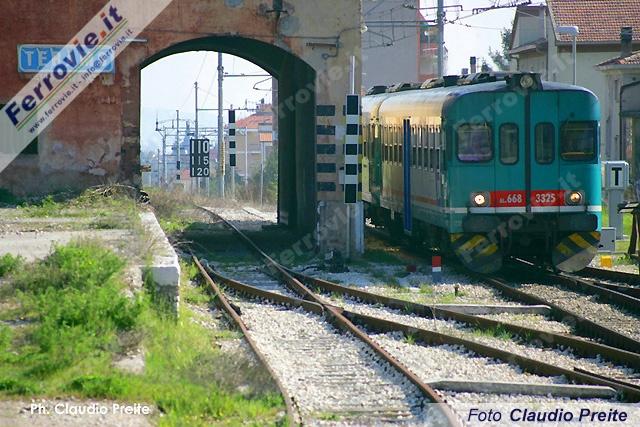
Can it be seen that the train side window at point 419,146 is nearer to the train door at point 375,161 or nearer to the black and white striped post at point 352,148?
the black and white striped post at point 352,148

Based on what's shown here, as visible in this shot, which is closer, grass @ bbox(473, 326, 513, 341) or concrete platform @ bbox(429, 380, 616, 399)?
concrete platform @ bbox(429, 380, 616, 399)

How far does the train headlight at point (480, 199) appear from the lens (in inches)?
734

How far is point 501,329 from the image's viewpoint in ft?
43.9

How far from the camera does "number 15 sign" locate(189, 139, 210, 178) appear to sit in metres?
43.8

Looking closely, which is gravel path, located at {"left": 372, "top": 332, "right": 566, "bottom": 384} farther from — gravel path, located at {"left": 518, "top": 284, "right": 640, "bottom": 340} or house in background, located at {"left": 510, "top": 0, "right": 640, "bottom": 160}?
house in background, located at {"left": 510, "top": 0, "right": 640, "bottom": 160}

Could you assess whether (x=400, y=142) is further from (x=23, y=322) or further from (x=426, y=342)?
(x=23, y=322)

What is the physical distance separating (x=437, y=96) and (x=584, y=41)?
1251 inches


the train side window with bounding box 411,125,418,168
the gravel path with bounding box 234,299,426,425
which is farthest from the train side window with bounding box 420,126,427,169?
the gravel path with bounding box 234,299,426,425

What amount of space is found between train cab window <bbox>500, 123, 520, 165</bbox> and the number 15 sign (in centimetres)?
2562

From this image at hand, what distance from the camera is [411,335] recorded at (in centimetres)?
1295

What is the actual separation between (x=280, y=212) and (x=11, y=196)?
890 centimetres

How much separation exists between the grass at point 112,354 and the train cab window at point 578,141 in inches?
314

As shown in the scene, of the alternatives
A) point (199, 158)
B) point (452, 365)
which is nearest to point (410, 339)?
point (452, 365)

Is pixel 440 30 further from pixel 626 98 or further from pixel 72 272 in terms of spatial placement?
pixel 72 272
